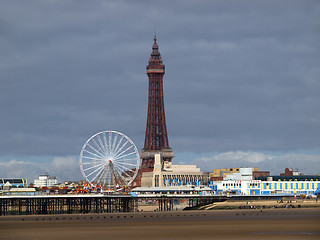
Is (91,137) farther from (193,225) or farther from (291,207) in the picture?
(193,225)

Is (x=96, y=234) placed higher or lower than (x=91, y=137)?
lower

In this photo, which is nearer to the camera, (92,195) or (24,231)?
(24,231)

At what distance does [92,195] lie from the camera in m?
149

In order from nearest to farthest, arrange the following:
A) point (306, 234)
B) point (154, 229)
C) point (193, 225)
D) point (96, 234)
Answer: point (306, 234) → point (96, 234) → point (154, 229) → point (193, 225)

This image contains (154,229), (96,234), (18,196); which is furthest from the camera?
(18,196)

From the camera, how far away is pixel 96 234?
69.4 m

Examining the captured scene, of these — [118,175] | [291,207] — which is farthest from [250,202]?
[118,175]

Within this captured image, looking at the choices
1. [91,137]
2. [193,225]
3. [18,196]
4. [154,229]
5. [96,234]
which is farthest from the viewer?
[91,137]

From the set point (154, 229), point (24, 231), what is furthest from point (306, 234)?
point (24, 231)

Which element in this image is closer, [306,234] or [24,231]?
[306,234]

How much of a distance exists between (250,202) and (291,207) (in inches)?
597

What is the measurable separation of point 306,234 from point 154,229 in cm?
1668

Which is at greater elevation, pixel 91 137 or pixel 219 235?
pixel 91 137

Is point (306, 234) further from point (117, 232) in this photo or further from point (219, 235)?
point (117, 232)
